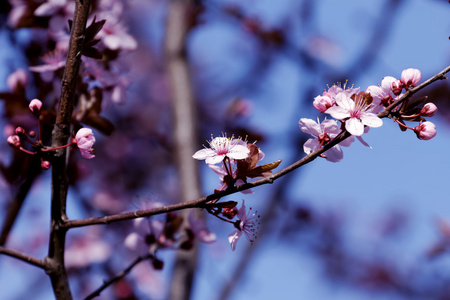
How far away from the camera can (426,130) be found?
1301 millimetres

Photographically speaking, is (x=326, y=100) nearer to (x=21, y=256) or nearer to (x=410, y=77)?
(x=410, y=77)

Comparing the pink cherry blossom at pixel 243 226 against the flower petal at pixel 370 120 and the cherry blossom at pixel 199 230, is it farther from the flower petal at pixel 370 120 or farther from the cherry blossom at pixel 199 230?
the flower petal at pixel 370 120

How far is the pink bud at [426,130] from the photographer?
130 centimetres

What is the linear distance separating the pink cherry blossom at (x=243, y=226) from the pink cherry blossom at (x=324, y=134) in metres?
0.29

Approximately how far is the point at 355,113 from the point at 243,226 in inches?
19.5

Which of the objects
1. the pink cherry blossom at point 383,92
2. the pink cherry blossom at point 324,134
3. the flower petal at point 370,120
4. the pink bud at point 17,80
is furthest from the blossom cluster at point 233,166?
the pink bud at point 17,80

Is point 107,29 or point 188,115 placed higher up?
point 188,115

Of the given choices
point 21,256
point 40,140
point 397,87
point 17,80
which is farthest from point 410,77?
point 17,80

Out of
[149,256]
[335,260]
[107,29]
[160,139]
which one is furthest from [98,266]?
[335,260]

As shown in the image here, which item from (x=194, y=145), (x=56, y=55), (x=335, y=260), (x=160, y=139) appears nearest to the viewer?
(x=56, y=55)

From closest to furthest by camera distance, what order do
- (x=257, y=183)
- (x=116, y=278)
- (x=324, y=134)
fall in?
(x=257, y=183) → (x=324, y=134) → (x=116, y=278)

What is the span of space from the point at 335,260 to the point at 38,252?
16.8 ft

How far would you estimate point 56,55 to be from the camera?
196 centimetres

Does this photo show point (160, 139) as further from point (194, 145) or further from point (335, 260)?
point (335, 260)
